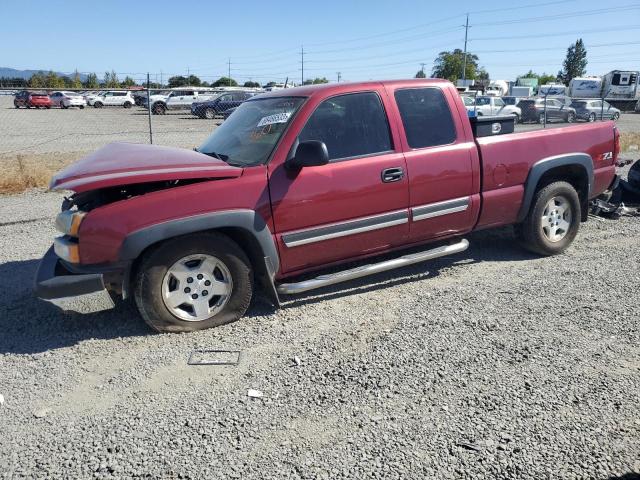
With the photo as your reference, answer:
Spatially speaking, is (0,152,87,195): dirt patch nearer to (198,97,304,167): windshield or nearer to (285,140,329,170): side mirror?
(198,97,304,167): windshield

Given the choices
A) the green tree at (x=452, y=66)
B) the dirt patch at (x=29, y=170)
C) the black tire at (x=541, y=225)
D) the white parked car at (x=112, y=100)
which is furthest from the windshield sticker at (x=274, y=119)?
the green tree at (x=452, y=66)

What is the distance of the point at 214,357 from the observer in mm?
3617

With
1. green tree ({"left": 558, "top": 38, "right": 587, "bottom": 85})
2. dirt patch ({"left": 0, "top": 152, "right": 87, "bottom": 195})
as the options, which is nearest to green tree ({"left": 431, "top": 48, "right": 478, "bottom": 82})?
green tree ({"left": 558, "top": 38, "right": 587, "bottom": 85})

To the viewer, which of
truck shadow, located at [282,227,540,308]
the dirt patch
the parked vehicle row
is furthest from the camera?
the parked vehicle row

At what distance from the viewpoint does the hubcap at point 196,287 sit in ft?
12.6

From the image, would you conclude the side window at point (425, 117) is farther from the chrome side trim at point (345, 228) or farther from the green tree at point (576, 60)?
the green tree at point (576, 60)

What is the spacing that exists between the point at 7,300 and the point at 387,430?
11.8 feet

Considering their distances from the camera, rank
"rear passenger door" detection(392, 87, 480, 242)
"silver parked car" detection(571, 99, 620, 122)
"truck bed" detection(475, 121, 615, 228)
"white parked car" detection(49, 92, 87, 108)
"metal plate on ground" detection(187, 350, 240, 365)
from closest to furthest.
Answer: "metal plate on ground" detection(187, 350, 240, 365) < "rear passenger door" detection(392, 87, 480, 242) < "truck bed" detection(475, 121, 615, 228) < "silver parked car" detection(571, 99, 620, 122) < "white parked car" detection(49, 92, 87, 108)

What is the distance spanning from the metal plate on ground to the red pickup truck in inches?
13.7

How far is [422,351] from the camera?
11.9ft

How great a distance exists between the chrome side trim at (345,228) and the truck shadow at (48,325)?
52.4 inches

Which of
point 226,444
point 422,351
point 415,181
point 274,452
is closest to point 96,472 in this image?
point 226,444

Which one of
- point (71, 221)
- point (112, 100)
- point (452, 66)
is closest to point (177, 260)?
point (71, 221)

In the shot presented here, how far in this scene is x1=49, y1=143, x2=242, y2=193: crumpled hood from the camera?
3568 mm
